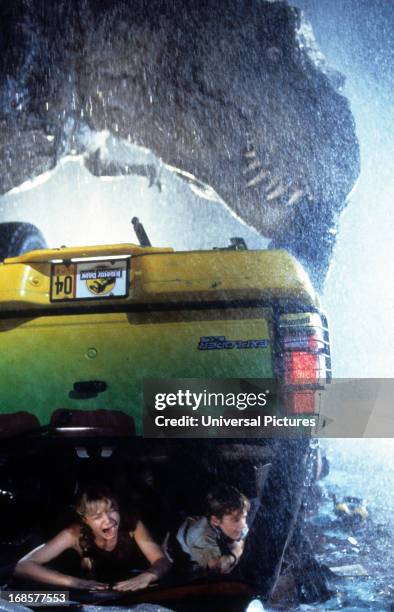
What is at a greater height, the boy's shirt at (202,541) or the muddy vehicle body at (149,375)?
the muddy vehicle body at (149,375)

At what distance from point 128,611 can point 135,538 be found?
0.21 meters

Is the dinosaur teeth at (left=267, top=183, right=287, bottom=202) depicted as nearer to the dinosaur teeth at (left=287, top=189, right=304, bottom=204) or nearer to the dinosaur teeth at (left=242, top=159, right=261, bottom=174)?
the dinosaur teeth at (left=287, top=189, right=304, bottom=204)

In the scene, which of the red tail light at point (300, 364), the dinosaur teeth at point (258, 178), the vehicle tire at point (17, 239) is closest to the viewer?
the red tail light at point (300, 364)

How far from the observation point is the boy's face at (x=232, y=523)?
1.92 metres

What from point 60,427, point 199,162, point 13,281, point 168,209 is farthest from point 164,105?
point 60,427

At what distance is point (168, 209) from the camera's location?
636 cm

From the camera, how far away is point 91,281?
223cm

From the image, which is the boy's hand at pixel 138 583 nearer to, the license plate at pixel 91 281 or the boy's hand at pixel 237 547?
the boy's hand at pixel 237 547

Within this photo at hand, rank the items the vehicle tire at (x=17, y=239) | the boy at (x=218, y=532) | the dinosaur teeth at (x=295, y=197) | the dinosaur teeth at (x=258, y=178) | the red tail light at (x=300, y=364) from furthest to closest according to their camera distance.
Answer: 1. the dinosaur teeth at (x=258, y=178)
2. the dinosaur teeth at (x=295, y=197)
3. the vehicle tire at (x=17, y=239)
4. the red tail light at (x=300, y=364)
5. the boy at (x=218, y=532)

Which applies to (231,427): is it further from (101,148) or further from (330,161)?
(101,148)

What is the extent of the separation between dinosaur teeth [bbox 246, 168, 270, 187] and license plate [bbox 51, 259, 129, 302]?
10.5 feet

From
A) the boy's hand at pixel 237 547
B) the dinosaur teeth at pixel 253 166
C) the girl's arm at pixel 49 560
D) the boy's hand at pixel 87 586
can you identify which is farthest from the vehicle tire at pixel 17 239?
the dinosaur teeth at pixel 253 166

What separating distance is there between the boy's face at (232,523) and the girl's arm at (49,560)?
16.3 inches

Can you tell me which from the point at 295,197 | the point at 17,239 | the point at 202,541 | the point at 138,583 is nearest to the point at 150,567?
the point at 138,583
